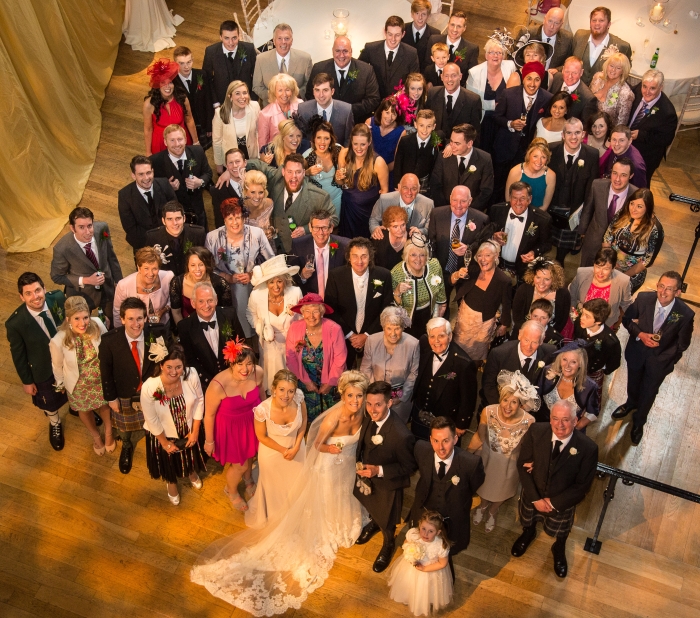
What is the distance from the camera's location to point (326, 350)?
21.4 ft

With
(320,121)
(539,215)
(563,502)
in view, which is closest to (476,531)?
(563,502)

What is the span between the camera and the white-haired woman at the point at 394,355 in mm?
6309

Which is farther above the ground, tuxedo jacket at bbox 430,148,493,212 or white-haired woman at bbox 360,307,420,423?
tuxedo jacket at bbox 430,148,493,212

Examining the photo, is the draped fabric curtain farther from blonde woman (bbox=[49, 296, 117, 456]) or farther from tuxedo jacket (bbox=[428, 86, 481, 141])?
tuxedo jacket (bbox=[428, 86, 481, 141])

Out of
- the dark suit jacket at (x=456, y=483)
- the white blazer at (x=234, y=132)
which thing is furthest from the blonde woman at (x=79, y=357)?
the dark suit jacket at (x=456, y=483)

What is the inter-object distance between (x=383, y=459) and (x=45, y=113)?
5181mm

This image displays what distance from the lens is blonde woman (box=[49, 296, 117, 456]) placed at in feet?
20.8

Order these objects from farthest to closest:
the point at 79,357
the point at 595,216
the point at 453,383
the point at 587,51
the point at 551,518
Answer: the point at 587,51 → the point at 595,216 → the point at 79,357 → the point at 453,383 → the point at 551,518

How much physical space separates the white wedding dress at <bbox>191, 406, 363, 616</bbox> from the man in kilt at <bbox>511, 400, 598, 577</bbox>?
1.15 m

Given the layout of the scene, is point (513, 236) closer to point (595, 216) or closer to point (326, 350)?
point (595, 216)

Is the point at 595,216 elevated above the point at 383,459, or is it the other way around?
the point at 595,216

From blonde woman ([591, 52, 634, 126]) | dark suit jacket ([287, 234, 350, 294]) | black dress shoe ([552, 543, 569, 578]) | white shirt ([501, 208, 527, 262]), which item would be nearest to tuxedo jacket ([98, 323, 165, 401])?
dark suit jacket ([287, 234, 350, 294])

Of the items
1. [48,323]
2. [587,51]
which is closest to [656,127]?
[587,51]

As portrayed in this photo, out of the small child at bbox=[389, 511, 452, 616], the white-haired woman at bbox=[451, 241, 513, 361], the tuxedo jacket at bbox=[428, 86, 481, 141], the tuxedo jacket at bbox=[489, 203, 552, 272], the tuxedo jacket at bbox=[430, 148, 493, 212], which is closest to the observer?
the small child at bbox=[389, 511, 452, 616]
